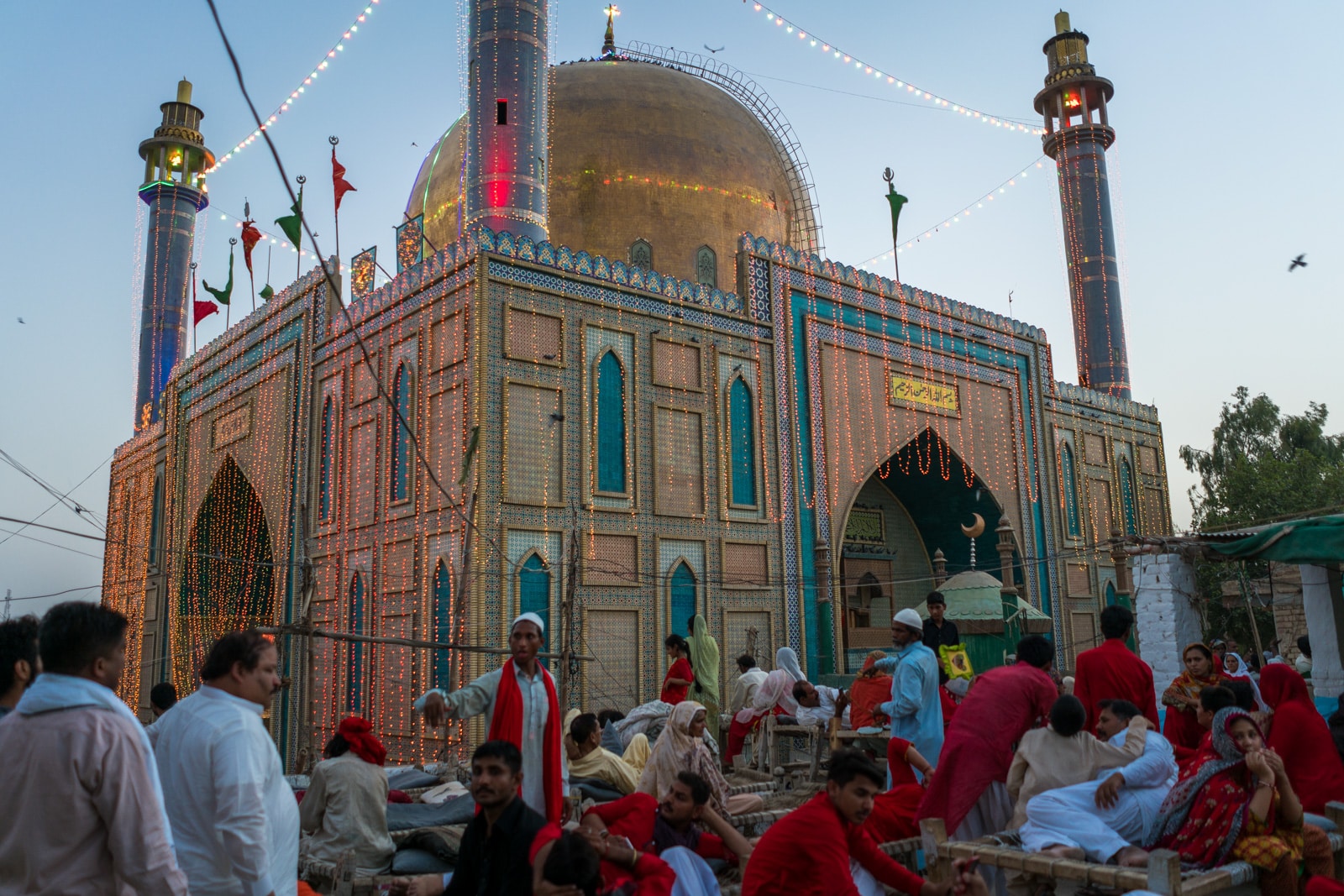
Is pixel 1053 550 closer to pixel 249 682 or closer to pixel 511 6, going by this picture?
pixel 511 6

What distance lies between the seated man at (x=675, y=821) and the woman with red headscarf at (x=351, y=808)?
5.48 feet

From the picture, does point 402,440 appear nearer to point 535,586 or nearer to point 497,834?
point 535,586

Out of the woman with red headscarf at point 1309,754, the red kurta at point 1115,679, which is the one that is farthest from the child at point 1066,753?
the red kurta at point 1115,679

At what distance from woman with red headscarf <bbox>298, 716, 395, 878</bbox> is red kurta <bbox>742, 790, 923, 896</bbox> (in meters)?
2.59

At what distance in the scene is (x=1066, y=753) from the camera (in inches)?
173

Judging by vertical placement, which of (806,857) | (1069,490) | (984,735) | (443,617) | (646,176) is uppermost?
(646,176)

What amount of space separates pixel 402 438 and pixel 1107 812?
37.5 ft

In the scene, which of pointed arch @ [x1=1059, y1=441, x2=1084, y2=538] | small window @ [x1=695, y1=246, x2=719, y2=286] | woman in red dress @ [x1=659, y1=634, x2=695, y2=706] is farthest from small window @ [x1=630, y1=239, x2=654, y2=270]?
woman in red dress @ [x1=659, y1=634, x2=695, y2=706]

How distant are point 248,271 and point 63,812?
1825 cm

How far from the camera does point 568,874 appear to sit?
2977mm

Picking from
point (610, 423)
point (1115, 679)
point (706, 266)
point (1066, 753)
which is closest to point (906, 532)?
point (706, 266)

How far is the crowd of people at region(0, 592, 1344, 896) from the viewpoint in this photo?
232 cm

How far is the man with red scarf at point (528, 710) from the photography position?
444 centimetres

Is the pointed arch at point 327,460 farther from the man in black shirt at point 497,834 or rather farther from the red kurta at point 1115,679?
the man in black shirt at point 497,834
